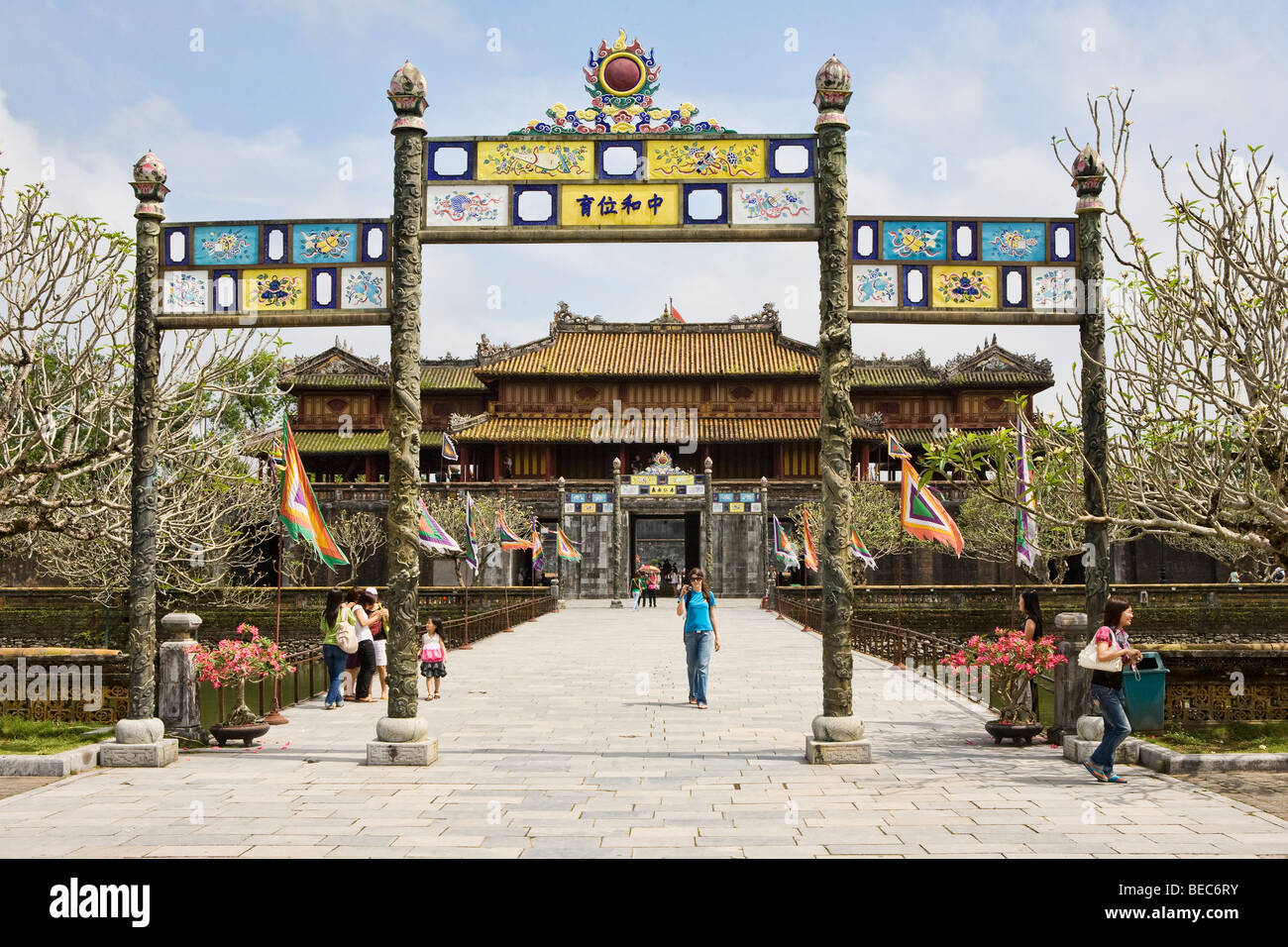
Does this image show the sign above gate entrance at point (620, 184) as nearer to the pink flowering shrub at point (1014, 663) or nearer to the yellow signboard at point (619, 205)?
the yellow signboard at point (619, 205)

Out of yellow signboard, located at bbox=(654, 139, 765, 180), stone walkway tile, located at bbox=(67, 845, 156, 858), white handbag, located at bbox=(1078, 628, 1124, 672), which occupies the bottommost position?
stone walkway tile, located at bbox=(67, 845, 156, 858)

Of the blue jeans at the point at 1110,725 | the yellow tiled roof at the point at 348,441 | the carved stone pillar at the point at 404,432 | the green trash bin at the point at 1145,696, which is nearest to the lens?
the blue jeans at the point at 1110,725

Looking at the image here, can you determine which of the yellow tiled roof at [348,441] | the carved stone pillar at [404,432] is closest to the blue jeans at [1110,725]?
the carved stone pillar at [404,432]

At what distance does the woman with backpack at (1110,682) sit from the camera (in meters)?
8.58

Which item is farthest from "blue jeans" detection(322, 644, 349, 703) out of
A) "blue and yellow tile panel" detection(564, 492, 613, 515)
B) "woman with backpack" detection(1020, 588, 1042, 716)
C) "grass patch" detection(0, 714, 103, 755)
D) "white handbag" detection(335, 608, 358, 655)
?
"blue and yellow tile panel" detection(564, 492, 613, 515)

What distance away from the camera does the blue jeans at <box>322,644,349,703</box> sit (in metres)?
14.0

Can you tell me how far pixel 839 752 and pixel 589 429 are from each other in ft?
145

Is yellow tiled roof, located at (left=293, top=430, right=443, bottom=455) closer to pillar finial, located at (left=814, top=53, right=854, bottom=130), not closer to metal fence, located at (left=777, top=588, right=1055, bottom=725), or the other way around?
metal fence, located at (left=777, top=588, right=1055, bottom=725)

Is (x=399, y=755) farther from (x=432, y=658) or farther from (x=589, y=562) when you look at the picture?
(x=589, y=562)

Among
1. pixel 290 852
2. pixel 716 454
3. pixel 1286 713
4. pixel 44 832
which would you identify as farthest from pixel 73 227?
pixel 716 454

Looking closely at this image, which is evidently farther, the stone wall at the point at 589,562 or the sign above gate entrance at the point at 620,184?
the stone wall at the point at 589,562

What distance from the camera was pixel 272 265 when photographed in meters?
10.5

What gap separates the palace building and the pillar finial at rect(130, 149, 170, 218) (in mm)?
36946

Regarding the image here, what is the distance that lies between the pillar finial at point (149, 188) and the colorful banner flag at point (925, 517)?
1072 centimetres
